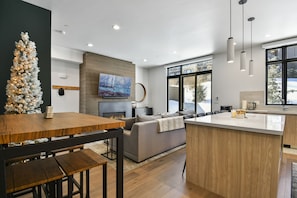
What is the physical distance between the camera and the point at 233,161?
1896 millimetres

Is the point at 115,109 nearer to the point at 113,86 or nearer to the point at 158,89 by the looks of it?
the point at 113,86

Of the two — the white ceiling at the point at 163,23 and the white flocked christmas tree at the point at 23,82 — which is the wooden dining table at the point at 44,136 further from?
the white ceiling at the point at 163,23

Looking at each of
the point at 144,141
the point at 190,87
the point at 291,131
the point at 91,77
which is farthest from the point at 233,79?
the point at 91,77

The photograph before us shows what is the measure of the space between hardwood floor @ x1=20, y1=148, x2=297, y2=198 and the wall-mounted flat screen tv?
346cm

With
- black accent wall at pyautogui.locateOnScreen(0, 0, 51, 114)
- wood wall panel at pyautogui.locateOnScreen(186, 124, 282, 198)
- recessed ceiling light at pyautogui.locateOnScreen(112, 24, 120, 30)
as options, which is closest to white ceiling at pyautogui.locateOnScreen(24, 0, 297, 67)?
recessed ceiling light at pyautogui.locateOnScreen(112, 24, 120, 30)

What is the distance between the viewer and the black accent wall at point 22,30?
2465 millimetres

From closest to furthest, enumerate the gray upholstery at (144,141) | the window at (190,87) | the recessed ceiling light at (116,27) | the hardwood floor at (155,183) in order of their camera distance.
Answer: the hardwood floor at (155,183), the gray upholstery at (144,141), the recessed ceiling light at (116,27), the window at (190,87)

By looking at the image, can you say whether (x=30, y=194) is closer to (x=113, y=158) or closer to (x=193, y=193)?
(x=113, y=158)

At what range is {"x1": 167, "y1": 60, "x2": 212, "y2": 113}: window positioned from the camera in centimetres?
612

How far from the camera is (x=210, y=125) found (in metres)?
2.03

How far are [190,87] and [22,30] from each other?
568cm

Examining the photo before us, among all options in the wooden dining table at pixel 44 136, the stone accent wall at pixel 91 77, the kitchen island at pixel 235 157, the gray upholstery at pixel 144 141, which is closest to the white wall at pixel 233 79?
the gray upholstery at pixel 144 141

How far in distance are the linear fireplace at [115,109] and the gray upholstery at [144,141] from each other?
2760 mm

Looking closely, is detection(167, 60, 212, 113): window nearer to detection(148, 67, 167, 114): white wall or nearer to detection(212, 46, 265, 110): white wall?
detection(148, 67, 167, 114): white wall
